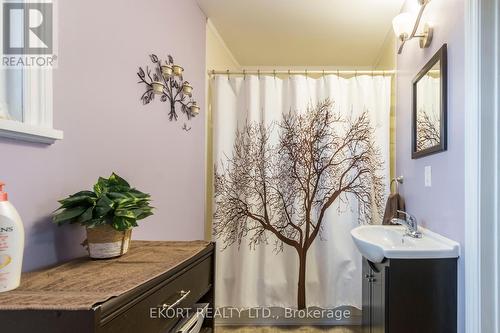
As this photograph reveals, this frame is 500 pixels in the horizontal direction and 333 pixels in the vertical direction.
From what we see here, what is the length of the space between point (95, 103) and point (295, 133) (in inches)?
59.2

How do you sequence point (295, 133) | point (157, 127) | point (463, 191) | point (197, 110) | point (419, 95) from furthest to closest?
point (295, 133)
point (197, 110)
point (419, 95)
point (157, 127)
point (463, 191)

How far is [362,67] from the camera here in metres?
3.37

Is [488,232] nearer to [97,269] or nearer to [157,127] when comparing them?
[97,269]

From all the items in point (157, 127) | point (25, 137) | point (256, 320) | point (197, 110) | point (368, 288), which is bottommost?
point (256, 320)

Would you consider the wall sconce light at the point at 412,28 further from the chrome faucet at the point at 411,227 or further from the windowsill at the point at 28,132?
the windowsill at the point at 28,132

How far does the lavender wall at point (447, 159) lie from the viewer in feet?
4.18

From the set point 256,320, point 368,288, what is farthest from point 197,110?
point 256,320

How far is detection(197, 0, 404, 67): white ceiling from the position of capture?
220 centimetres

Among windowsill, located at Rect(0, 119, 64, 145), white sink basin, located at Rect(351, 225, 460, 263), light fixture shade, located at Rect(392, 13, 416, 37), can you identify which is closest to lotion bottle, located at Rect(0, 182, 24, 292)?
windowsill, located at Rect(0, 119, 64, 145)

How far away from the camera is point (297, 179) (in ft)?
7.51

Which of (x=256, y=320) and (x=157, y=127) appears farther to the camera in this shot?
(x=256, y=320)

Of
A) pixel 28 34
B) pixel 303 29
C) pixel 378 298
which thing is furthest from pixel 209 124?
pixel 378 298

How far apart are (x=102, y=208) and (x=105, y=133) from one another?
16.6 inches

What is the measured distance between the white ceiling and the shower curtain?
0.49 m
